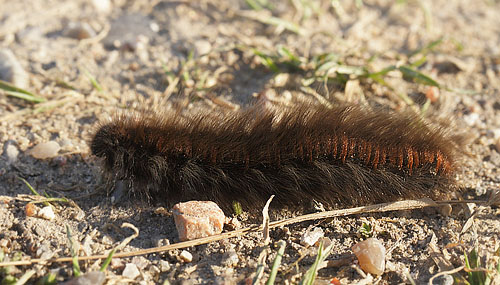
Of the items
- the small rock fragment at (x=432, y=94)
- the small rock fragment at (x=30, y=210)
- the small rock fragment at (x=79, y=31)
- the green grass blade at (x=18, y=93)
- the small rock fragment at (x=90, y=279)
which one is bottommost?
the small rock fragment at (x=90, y=279)

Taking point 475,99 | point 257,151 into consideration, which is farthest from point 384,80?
point 257,151

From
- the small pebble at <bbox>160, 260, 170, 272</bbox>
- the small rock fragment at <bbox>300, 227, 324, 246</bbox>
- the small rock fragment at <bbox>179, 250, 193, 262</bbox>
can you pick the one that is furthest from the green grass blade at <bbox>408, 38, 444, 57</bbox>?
the small pebble at <bbox>160, 260, 170, 272</bbox>

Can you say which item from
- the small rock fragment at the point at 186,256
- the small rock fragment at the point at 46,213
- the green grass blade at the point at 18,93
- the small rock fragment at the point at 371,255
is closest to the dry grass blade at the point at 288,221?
the small rock fragment at the point at 186,256

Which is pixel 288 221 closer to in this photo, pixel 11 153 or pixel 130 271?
pixel 130 271

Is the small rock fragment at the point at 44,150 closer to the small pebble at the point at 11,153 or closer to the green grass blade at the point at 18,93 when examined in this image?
the small pebble at the point at 11,153

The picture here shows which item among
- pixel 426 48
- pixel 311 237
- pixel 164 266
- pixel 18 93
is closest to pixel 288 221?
pixel 311 237

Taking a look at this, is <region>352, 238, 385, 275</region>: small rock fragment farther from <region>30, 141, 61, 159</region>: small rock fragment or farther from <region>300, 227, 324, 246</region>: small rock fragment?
<region>30, 141, 61, 159</region>: small rock fragment
